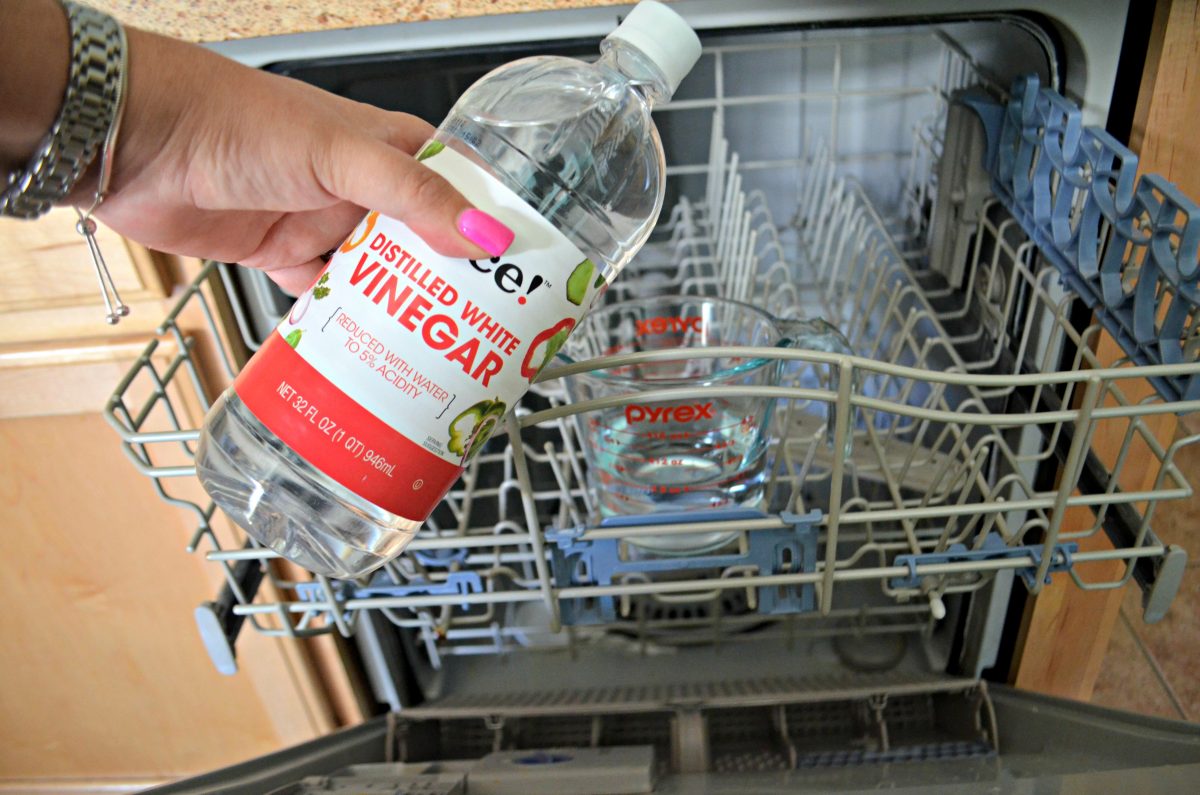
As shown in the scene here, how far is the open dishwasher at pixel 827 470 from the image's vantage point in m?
0.54

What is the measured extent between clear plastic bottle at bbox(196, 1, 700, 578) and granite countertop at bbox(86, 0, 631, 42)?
80 mm

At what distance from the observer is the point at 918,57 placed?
874 mm

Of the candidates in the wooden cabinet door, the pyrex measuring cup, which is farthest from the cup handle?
the wooden cabinet door

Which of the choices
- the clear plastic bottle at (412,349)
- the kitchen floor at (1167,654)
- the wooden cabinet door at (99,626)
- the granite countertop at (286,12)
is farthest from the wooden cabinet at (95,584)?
the kitchen floor at (1167,654)

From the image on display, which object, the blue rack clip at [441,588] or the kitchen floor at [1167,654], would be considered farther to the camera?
the kitchen floor at [1167,654]

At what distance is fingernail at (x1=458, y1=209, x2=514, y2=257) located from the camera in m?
0.38

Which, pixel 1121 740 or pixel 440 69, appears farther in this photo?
pixel 440 69

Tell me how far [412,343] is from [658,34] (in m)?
0.19

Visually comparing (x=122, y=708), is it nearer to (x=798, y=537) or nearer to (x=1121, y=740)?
(x=798, y=537)

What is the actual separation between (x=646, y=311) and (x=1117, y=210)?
34 cm

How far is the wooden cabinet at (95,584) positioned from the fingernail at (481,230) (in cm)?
40

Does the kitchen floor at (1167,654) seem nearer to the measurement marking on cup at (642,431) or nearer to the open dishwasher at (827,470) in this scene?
the open dishwasher at (827,470)

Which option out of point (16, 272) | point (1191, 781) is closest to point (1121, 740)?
point (1191, 781)

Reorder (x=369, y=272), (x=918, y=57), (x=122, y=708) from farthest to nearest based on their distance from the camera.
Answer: (x=122, y=708) → (x=918, y=57) → (x=369, y=272)
